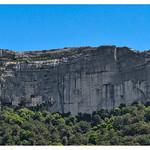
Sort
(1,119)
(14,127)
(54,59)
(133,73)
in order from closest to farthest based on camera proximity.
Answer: (14,127), (1,119), (133,73), (54,59)

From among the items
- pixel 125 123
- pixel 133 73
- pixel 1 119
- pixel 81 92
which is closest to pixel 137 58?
pixel 133 73

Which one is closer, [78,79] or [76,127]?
[76,127]

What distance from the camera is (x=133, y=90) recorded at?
44656 millimetres

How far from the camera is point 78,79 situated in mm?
46656

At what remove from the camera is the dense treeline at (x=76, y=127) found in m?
33.2

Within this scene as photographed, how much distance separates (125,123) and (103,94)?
7.19 m

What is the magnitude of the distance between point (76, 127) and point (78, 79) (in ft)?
21.5

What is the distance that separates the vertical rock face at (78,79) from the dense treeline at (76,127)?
96cm

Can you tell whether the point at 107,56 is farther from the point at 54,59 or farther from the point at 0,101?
the point at 0,101

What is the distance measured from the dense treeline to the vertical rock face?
96 centimetres

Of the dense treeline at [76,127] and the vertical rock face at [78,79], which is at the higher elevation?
the vertical rock face at [78,79]

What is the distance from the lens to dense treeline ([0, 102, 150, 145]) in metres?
33.2

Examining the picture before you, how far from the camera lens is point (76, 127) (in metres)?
41.1

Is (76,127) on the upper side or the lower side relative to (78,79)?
lower
